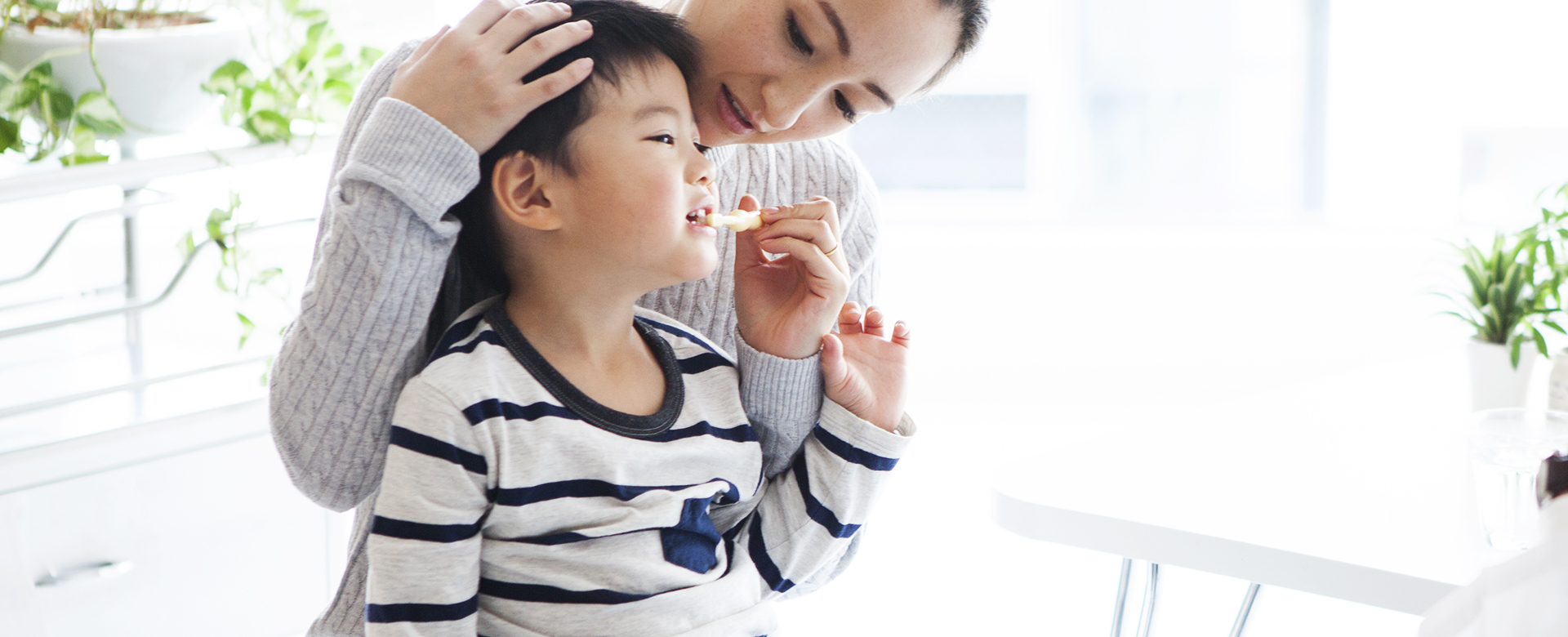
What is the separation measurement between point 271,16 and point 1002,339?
2.57m

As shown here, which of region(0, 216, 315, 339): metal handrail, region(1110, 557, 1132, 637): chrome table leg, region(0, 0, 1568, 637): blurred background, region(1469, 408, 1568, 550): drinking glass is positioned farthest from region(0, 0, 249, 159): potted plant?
region(1469, 408, 1568, 550): drinking glass

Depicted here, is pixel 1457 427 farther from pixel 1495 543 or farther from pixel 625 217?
pixel 625 217

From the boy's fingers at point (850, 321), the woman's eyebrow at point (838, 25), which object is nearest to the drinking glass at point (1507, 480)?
the boy's fingers at point (850, 321)

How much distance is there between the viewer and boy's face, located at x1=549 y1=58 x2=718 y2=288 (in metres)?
0.88

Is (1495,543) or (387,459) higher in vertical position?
(387,459)

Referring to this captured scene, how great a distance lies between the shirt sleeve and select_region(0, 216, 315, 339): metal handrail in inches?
30.1

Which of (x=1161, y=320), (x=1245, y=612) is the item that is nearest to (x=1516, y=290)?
(x=1245, y=612)

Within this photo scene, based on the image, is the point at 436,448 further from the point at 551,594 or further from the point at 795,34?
the point at 795,34

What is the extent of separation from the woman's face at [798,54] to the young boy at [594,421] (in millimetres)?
67

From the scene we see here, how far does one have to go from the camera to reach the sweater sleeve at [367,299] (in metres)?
0.82

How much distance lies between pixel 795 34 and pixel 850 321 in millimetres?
245

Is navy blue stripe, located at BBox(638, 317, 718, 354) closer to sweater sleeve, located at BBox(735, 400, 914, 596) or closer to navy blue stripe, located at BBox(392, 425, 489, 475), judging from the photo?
sweater sleeve, located at BBox(735, 400, 914, 596)

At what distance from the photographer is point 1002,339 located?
3.78 metres

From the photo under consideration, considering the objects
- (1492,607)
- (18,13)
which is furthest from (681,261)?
(18,13)
